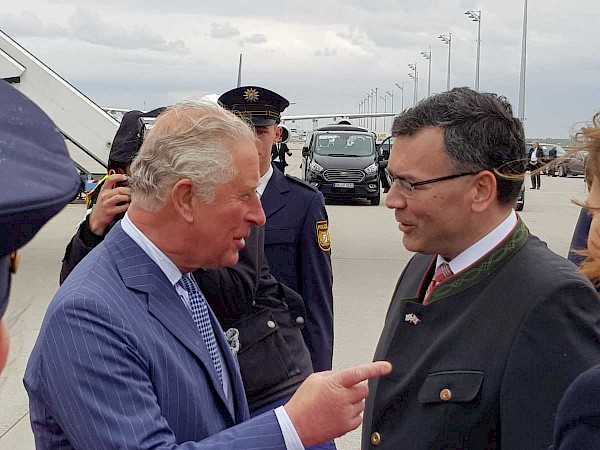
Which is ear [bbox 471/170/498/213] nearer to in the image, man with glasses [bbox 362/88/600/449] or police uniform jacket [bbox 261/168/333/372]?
man with glasses [bbox 362/88/600/449]

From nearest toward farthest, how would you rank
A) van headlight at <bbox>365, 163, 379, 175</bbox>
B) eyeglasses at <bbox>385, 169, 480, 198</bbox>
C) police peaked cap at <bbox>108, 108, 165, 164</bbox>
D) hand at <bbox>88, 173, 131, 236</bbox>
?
eyeglasses at <bbox>385, 169, 480, 198</bbox> < hand at <bbox>88, 173, 131, 236</bbox> < police peaked cap at <bbox>108, 108, 165, 164</bbox> < van headlight at <bbox>365, 163, 379, 175</bbox>

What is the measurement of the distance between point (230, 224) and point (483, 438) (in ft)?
2.79

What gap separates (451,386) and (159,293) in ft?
2.54

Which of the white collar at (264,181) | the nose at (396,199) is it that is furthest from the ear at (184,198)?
the white collar at (264,181)

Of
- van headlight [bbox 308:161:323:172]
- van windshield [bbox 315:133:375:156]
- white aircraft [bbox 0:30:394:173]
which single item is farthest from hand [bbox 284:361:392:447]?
van windshield [bbox 315:133:375:156]

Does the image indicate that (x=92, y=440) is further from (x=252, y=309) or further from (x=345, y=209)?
(x=345, y=209)

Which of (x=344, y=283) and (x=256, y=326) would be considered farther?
(x=344, y=283)

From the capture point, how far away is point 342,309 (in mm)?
8461

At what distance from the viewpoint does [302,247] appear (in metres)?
3.61

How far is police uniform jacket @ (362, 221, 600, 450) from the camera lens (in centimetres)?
190

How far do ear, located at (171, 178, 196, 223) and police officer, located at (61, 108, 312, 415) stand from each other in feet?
1.79

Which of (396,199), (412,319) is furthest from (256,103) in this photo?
(412,319)

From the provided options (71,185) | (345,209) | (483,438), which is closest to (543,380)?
(483,438)

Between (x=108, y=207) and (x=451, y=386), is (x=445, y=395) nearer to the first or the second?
(x=451, y=386)
